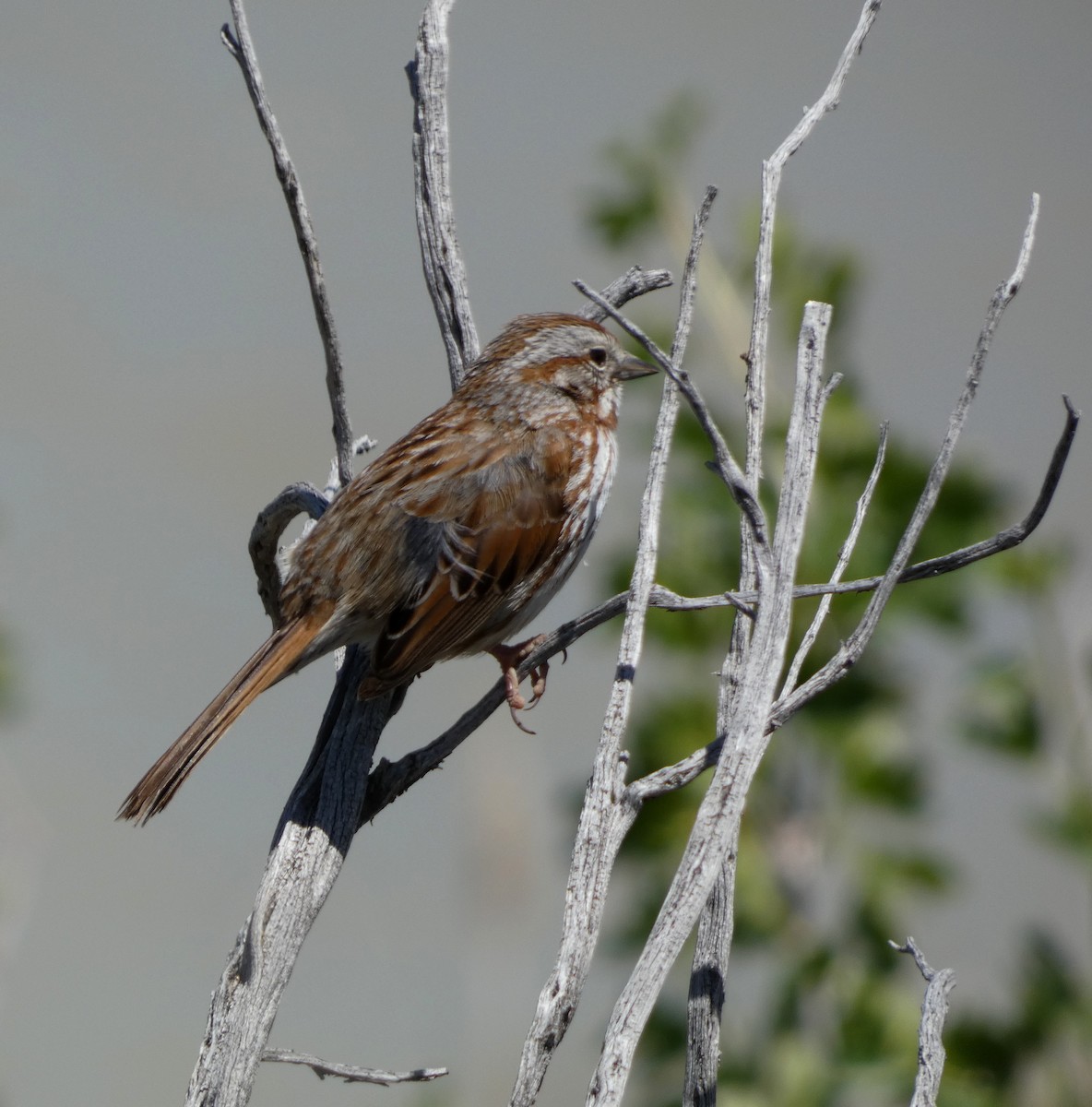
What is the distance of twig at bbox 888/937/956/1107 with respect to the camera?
57.1 inches

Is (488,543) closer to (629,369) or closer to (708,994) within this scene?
(629,369)

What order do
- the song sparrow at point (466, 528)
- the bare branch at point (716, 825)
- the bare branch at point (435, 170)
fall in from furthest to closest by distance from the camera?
the song sparrow at point (466, 528) < the bare branch at point (435, 170) < the bare branch at point (716, 825)

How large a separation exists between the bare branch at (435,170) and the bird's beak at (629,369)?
102cm

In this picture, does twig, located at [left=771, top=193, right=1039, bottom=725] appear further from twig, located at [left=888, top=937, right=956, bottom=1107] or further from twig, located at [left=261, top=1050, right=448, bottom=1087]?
twig, located at [left=261, top=1050, right=448, bottom=1087]

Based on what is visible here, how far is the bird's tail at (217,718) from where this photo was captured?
245 cm

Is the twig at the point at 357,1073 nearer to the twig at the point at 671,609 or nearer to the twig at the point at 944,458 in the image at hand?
the twig at the point at 671,609

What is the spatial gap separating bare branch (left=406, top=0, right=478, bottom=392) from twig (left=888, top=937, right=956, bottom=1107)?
4.51 ft

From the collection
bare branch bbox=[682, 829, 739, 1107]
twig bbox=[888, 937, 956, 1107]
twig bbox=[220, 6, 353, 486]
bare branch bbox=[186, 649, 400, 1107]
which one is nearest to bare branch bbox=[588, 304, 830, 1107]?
bare branch bbox=[682, 829, 739, 1107]

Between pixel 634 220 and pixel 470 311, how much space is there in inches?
57.7

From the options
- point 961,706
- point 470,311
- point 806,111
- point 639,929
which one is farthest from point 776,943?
point 806,111

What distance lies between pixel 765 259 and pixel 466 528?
4.69ft

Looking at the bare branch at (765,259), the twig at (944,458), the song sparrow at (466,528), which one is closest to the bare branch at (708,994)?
the twig at (944,458)

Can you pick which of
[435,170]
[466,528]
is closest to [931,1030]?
[435,170]

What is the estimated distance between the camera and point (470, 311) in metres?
2.48
